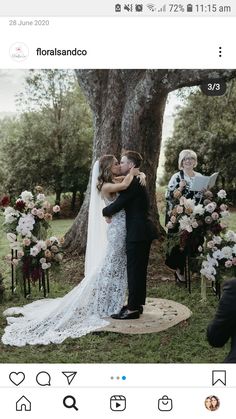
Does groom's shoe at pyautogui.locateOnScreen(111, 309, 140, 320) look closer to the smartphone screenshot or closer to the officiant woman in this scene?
the smartphone screenshot

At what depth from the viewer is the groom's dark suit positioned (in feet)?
11.7

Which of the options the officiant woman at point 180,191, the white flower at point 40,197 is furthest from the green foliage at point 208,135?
the white flower at point 40,197

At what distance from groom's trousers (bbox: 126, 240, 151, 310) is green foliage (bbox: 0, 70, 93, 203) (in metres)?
1.24

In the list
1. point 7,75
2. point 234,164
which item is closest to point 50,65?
point 7,75

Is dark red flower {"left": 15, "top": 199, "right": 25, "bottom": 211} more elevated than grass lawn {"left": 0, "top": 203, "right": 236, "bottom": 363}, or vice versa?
dark red flower {"left": 15, "top": 199, "right": 25, "bottom": 211}

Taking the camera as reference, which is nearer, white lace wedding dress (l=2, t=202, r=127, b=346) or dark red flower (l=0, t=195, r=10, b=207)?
white lace wedding dress (l=2, t=202, r=127, b=346)

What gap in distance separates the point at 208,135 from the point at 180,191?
107 cm

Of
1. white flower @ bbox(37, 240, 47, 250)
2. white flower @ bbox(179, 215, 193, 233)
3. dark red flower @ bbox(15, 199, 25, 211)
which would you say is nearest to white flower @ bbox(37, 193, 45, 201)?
dark red flower @ bbox(15, 199, 25, 211)

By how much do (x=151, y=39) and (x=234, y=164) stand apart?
2024 millimetres
